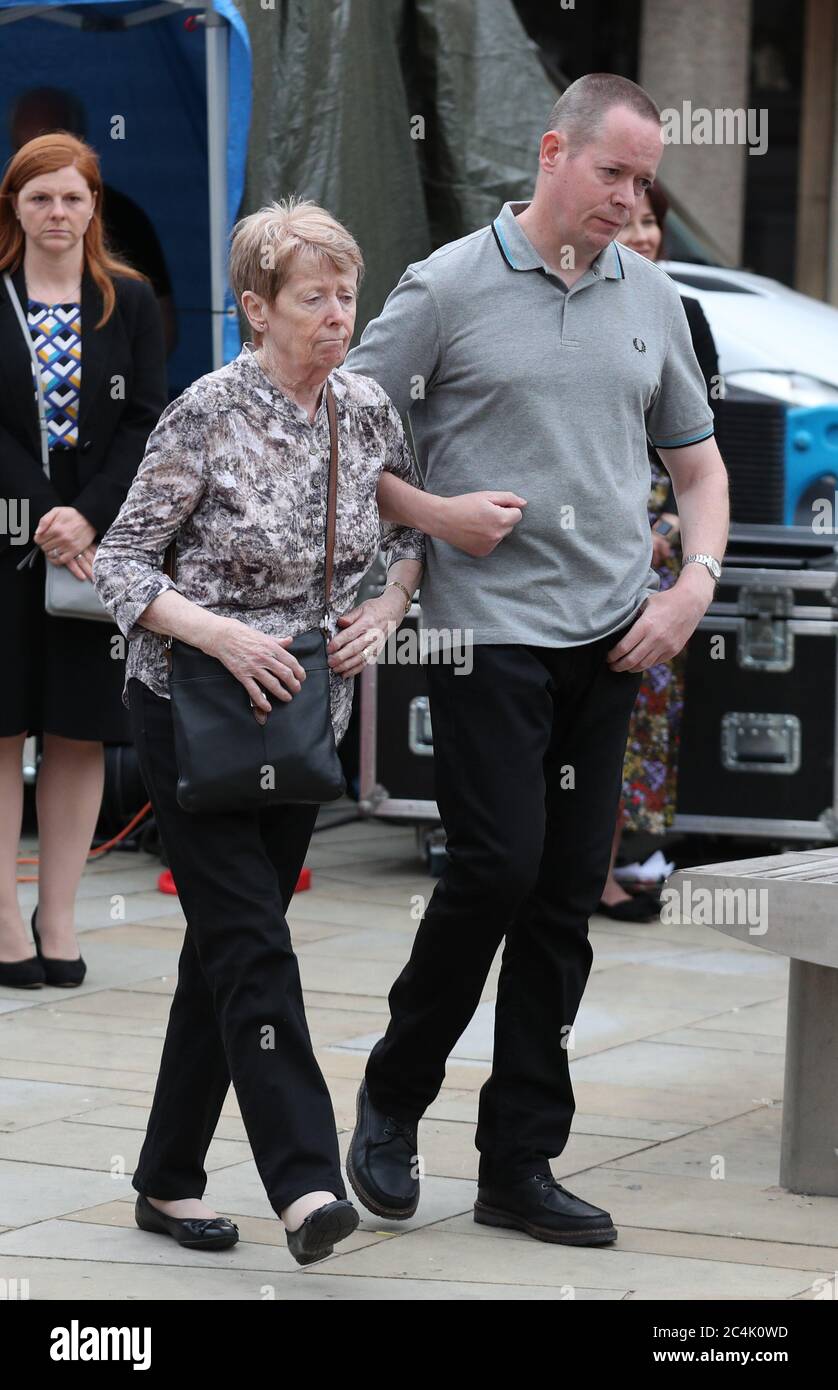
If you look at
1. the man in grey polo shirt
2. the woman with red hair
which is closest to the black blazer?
the woman with red hair

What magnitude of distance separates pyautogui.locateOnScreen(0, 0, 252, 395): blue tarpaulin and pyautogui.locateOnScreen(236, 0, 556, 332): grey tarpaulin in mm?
270

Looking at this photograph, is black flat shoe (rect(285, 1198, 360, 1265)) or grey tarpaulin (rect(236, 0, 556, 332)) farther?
grey tarpaulin (rect(236, 0, 556, 332))

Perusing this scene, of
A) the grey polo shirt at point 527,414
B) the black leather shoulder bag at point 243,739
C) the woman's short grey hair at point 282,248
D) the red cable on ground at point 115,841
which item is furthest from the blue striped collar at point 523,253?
the red cable on ground at point 115,841

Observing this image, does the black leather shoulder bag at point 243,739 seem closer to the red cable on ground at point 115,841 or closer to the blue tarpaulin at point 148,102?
the blue tarpaulin at point 148,102

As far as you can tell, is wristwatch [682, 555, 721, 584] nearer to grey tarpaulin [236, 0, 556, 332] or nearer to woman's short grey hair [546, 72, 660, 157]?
woman's short grey hair [546, 72, 660, 157]

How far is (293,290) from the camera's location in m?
3.37

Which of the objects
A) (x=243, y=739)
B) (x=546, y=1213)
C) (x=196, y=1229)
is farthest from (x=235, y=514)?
(x=546, y=1213)

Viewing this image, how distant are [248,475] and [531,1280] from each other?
133 centimetres

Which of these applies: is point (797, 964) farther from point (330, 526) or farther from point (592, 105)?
point (592, 105)

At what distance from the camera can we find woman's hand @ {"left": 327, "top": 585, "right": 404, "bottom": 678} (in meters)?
3.50

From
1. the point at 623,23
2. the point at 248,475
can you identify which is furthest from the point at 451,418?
the point at 623,23

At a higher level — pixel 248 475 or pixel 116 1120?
pixel 248 475

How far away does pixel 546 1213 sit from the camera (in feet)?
12.2

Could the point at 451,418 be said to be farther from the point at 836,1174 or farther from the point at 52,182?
the point at 52,182
